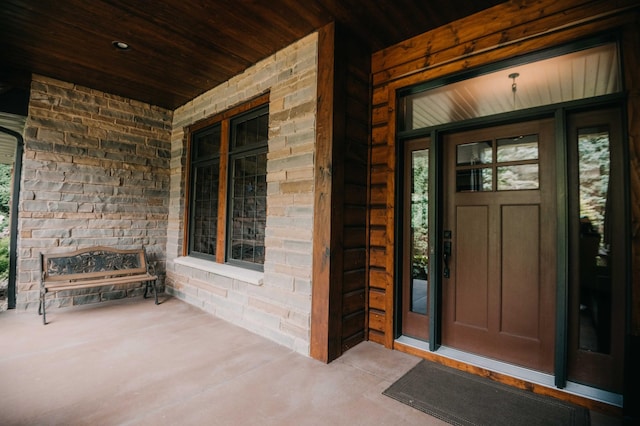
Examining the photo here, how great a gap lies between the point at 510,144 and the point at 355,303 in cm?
190

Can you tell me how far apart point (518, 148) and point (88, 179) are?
5.16 metres

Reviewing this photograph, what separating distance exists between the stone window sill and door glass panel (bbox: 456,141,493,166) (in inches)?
88.4

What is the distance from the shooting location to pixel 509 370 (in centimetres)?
233

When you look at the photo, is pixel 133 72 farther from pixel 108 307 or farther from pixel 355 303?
pixel 355 303

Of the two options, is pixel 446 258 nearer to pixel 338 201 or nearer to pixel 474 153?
pixel 474 153

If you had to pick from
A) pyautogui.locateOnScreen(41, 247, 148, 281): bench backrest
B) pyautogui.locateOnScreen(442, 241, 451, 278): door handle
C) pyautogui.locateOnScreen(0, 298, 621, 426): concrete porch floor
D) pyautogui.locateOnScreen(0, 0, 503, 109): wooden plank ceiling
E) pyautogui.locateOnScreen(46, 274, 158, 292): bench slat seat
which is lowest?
pyautogui.locateOnScreen(0, 298, 621, 426): concrete porch floor

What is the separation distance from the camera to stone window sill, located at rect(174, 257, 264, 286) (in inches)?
129

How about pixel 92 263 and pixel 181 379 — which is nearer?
pixel 181 379

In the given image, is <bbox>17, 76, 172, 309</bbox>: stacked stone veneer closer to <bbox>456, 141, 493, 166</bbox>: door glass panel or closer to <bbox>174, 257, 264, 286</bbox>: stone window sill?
<bbox>174, 257, 264, 286</bbox>: stone window sill

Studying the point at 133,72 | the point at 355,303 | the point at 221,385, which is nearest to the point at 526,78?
the point at 355,303

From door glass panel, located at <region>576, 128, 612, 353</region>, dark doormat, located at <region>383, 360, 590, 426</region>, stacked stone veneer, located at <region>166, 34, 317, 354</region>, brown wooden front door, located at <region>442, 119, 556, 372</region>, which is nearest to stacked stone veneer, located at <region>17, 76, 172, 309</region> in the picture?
stacked stone veneer, located at <region>166, 34, 317, 354</region>

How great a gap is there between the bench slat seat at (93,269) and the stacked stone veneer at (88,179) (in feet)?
0.52

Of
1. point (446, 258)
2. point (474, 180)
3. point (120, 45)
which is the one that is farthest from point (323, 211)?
point (120, 45)

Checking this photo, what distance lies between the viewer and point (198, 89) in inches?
167
